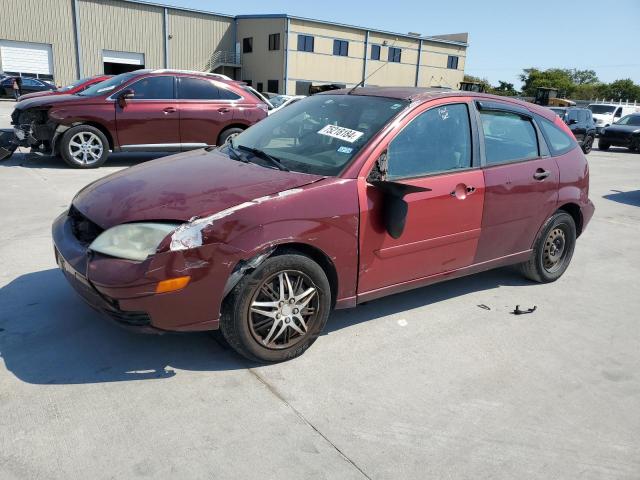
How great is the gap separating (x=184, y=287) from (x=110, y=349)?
0.86 metres

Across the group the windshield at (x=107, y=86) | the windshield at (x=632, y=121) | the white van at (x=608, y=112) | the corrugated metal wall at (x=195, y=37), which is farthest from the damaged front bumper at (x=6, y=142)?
the corrugated metal wall at (x=195, y=37)

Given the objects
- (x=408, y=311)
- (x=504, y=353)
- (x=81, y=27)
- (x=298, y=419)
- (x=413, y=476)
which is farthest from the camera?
(x=81, y=27)

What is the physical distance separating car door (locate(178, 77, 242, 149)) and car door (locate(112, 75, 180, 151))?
0.51 feet

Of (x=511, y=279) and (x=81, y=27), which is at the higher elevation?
(x=81, y=27)

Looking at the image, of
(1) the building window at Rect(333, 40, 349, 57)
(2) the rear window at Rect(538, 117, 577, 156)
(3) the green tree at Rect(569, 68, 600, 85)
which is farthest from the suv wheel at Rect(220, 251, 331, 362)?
(3) the green tree at Rect(569, 68, 600, 85)

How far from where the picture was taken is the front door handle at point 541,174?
14.4 feet

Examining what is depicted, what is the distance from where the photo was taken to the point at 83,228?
10.5 ft

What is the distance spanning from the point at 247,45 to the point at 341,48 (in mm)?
8576

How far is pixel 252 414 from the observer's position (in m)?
2.73

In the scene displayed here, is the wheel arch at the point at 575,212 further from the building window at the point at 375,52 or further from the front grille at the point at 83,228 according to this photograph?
the building window at the point at 375,52

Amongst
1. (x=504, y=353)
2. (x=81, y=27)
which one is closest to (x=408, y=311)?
(x=504, y=353)

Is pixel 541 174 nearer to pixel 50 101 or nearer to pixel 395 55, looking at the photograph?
pixel 50 101

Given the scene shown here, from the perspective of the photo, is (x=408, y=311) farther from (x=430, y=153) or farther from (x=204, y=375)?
(x=204, y=375)

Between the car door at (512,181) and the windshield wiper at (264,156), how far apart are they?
5.20 ft
